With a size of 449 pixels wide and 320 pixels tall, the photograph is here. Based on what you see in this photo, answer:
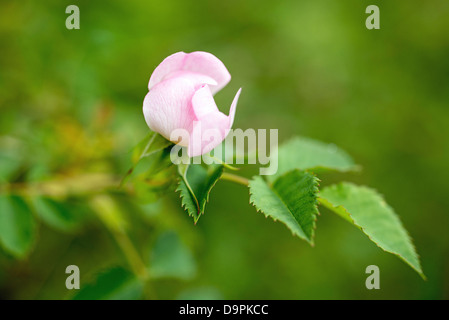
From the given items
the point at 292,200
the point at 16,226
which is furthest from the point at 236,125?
the point at 292,200

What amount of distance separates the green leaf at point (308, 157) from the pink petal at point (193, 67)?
12.4 inches

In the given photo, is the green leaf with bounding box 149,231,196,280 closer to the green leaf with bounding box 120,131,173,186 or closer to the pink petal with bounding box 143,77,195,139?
the green leaf with bounding box 120,131,173,186

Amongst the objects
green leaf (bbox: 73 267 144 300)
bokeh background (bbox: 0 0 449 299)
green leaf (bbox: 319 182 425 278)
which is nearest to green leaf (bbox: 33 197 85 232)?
bokeh background (bbox: 0 0 449 299)

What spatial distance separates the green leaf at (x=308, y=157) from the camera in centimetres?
105

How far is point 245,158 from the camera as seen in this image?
908 millimetres

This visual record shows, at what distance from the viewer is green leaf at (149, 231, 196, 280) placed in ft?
4.27

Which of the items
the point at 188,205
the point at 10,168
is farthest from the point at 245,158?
the point at 10,168

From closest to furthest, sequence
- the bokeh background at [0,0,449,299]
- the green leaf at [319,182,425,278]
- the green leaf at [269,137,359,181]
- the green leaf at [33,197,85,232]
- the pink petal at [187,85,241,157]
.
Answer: the pink petal at [187,85,241,157], the green leaf at [319,182,425,278], the green leaf at [269,137,359,181], the green leaf at [33,197,85,232], the bokeh background at [0,0,449,299]

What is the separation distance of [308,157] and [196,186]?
39 centimetres

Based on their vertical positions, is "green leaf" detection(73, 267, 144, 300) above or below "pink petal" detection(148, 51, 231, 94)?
below

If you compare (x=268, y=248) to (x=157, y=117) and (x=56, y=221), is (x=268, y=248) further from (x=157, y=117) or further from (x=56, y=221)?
(x=157, y=117)

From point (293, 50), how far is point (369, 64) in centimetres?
45

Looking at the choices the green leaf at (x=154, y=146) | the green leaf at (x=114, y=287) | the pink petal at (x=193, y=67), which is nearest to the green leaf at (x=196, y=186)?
the green leaf at (x=154, y=146)

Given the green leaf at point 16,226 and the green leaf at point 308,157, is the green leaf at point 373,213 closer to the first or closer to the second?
the green leaf at point 308,157
